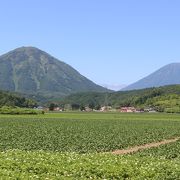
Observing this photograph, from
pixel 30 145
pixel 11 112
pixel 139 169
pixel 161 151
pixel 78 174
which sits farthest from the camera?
pixel 11 112

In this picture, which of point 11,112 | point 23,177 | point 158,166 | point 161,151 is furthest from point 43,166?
point 11,112

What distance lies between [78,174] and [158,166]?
5170mm

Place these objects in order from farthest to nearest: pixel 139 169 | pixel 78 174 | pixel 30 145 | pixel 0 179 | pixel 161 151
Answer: pixel 30 145
pixel 161 151
pixel 139 169
pixel 78 174
pixel 0 179

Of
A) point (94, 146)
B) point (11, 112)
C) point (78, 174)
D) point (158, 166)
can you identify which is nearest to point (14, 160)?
point (78, 174)

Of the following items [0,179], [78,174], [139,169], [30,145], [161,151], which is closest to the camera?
[0,179]

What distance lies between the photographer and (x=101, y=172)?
72.9 ft

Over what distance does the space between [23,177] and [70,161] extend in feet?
22.2

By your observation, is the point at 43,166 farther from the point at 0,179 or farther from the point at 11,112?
the point at 11,112

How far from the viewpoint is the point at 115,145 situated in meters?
46.5

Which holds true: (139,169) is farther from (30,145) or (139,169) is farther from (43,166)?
(30,145)

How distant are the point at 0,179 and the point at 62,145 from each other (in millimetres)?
28325

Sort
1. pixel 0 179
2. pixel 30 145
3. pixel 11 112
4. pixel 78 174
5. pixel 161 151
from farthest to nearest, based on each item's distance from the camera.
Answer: pixel 11 112 → pixel 30 145 → pixel 161 151 → pixel 78 174 → pixel 0 179

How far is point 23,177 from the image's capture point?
58.1 ft

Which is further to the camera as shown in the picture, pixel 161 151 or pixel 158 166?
pixel 161 151
